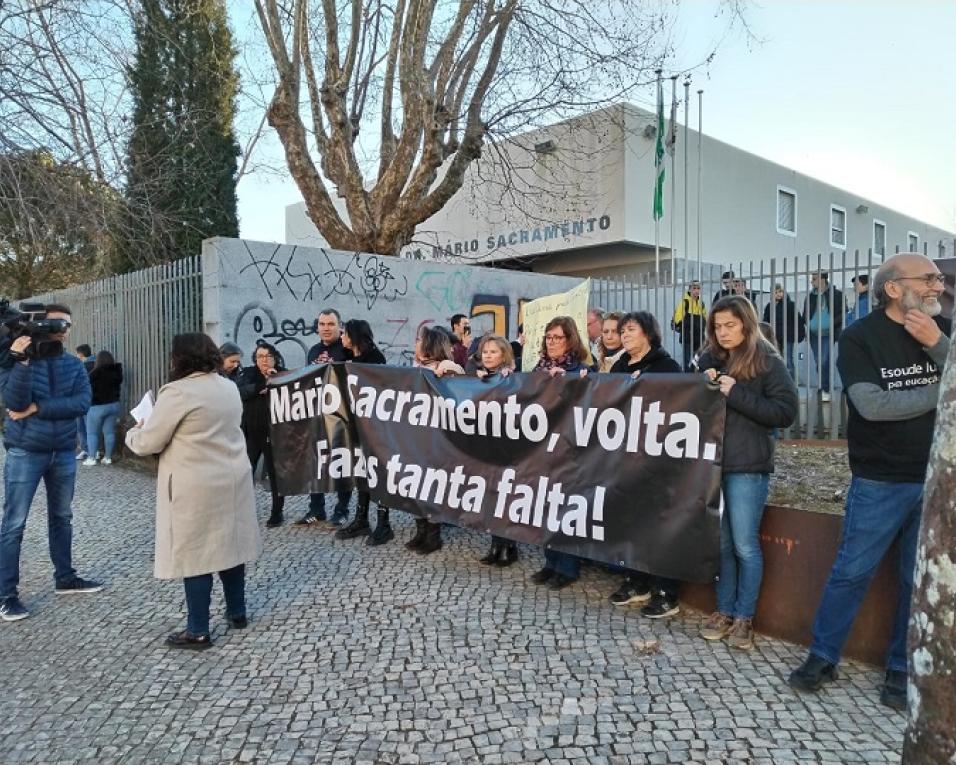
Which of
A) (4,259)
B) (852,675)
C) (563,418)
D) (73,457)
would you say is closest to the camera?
(852,675)

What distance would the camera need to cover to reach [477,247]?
2031cm

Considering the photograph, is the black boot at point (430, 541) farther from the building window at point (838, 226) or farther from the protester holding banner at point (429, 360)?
the building window at point (838, 226)

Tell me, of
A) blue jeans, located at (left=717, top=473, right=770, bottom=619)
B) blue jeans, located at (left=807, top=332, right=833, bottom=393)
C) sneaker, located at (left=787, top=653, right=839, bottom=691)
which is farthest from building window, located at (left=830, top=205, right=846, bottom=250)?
sneaker, located at (left=787, top=653, right=839, bottom=691)

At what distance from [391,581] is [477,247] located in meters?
16.0

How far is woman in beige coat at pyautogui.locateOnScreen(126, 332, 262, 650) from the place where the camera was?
13.0 feet

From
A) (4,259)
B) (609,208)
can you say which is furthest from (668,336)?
(4,259)

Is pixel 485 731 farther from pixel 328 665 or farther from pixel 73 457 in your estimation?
pixel 73 457

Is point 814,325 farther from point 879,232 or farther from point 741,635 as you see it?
point 879,232

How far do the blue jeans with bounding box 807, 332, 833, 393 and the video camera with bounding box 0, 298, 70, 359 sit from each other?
27.4ft

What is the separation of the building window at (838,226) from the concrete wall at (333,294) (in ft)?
53.3

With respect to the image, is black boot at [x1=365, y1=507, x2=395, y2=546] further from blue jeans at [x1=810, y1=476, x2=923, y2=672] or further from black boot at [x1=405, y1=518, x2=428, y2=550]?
blue jeans at [x1=810, y1=476, x2=923, y2=672]

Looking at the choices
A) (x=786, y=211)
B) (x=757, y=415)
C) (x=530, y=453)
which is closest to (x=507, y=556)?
(x=530, y=453)

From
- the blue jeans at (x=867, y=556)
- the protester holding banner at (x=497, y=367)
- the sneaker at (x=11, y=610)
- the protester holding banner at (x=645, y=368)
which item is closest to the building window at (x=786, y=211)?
the protester holding banner at (x=497, y=367)

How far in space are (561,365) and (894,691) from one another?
2.68 metres
